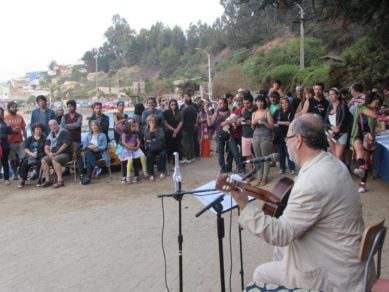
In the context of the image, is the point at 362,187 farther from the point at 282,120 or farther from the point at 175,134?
the point at 175,134

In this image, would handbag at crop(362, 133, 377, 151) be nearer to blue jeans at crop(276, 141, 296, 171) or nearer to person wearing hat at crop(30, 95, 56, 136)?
blue jeans at crop(276, 141, 296, 171)

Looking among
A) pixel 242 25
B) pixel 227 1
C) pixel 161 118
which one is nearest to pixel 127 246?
pixel 161 118

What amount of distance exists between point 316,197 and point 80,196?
643 cm

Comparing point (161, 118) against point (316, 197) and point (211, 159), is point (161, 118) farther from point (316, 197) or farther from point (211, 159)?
point (316, 197)

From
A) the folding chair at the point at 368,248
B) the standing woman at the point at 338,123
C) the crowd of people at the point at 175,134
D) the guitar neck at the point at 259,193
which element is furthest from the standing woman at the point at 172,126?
the folding chair at the point at 368,248

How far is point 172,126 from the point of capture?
10.5m

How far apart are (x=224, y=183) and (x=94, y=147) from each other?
7033 millimetres

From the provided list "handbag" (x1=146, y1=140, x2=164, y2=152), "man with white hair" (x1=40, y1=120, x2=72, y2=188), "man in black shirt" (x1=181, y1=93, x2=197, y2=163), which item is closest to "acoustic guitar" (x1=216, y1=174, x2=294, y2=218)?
"handbag" (x1=146, y1=140, x2=164, y2=152)

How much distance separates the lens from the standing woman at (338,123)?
7250 mm

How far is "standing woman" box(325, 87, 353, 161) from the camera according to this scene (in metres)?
7.25

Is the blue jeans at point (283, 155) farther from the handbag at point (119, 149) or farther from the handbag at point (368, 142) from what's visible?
the handbag at point (119, 149)

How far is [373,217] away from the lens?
6.05 meters

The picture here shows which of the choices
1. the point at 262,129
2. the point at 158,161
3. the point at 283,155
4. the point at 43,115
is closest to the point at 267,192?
the point at 262,129

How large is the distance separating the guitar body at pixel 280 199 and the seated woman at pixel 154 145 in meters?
6.14
